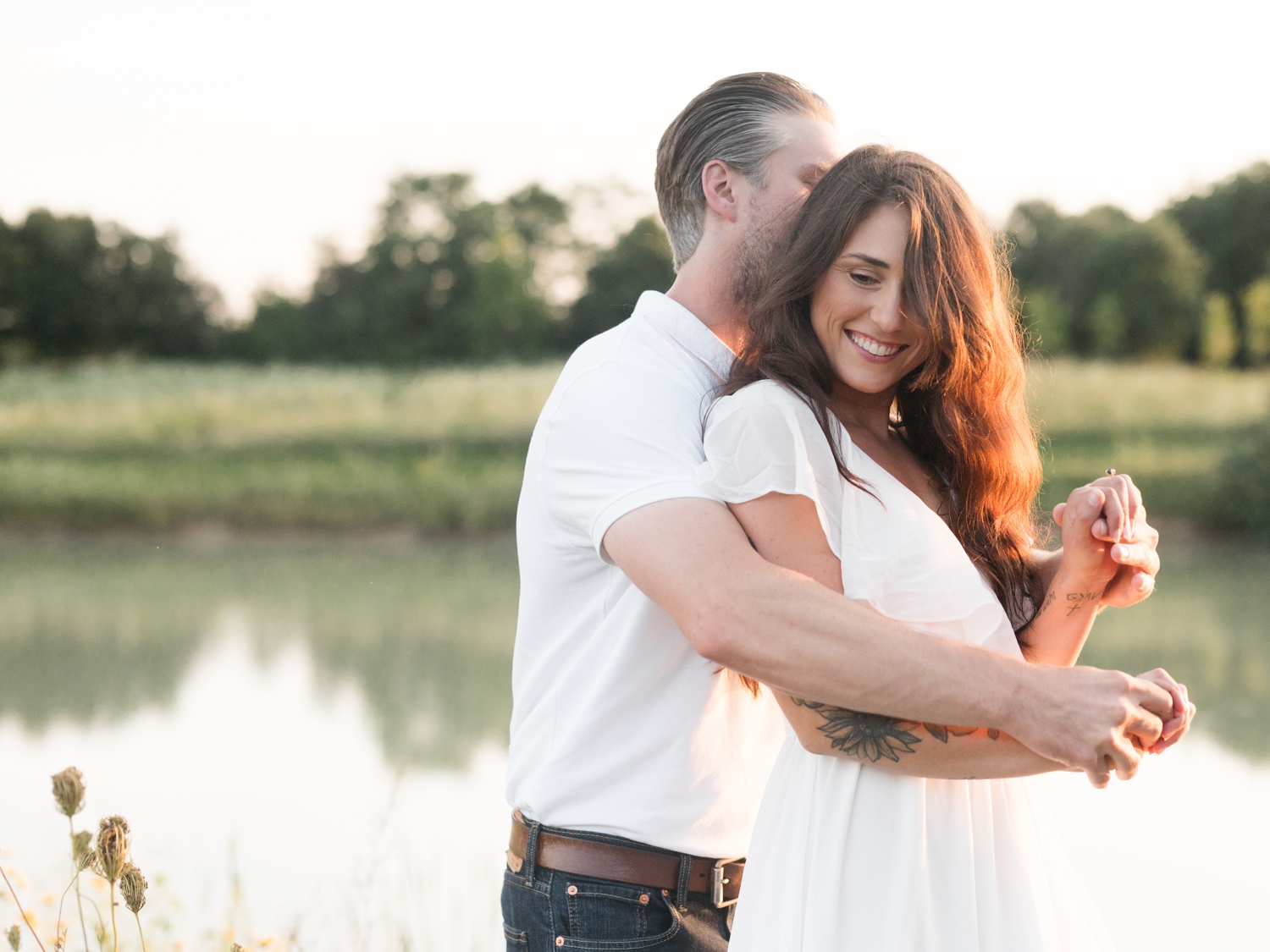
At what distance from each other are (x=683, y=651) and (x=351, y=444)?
13.9 m

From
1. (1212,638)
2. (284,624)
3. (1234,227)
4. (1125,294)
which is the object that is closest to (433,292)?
(1125,294)

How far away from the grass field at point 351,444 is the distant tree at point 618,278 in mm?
6587

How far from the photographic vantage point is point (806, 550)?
4.02 ft

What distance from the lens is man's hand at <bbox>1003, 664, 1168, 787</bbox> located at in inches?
44.0

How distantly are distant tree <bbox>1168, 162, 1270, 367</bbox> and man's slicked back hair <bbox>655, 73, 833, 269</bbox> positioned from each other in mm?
29083

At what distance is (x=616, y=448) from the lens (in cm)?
128

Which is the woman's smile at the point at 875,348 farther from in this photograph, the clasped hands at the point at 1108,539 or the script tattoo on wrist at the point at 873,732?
the script tattoo on wrist at the point at 873,732

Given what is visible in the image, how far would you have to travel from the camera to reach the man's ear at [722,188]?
1641 millimetres

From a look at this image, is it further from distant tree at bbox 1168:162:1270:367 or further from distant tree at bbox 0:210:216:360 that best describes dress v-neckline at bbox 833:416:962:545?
distant tree at bbox 1168:162:1270:367

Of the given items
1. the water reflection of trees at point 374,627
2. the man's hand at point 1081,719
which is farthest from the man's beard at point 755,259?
the water reflection of trees at point 374,627

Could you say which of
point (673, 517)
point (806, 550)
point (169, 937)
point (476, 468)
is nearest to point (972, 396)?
point (806, 550)

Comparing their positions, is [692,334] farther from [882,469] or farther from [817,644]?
[817,644]

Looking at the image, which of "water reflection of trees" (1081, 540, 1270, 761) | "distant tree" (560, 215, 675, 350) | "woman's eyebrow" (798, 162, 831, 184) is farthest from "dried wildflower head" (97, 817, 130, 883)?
"distant tree" (560, 215, 675, 350)

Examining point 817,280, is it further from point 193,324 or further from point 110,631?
point 193,324
